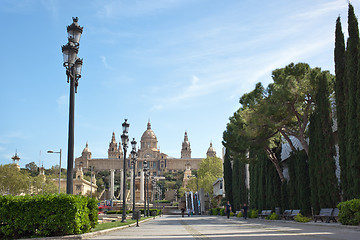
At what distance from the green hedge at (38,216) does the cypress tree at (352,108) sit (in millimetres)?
12742

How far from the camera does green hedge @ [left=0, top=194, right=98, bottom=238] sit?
10.8 m

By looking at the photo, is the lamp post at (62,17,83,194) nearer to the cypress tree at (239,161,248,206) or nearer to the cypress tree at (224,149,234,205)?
the cypress tree at (239,161,248,206)

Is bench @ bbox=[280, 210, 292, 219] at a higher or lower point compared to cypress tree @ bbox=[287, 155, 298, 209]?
lower

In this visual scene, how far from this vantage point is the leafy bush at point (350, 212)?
1575 cm

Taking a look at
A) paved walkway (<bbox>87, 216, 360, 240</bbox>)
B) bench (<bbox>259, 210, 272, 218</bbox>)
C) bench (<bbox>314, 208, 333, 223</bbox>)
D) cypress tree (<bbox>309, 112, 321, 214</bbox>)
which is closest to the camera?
paved walkway (<bbox>87, 216, 360, 240</bbox>)

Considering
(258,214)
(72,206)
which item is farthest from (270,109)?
(72,206)

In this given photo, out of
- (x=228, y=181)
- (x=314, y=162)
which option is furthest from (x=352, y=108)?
(x=228, y=181)

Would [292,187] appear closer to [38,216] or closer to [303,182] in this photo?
[303,182]

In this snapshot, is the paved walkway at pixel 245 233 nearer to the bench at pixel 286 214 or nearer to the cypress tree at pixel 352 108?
the cypress tree at pixel 352 108

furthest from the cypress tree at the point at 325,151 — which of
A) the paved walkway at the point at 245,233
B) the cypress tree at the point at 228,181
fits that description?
the cypress tree at the point at 228,181

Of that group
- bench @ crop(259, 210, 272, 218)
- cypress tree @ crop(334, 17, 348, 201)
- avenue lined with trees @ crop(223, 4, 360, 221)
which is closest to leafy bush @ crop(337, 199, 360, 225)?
avenue lined with trees @ crop(223, 4, 360, 221)

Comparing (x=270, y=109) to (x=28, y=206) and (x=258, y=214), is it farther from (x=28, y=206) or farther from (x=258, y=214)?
(x=28, y=206)

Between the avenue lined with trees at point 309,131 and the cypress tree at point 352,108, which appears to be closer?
the cypress tree at point 352,108

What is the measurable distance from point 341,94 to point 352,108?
200cm
